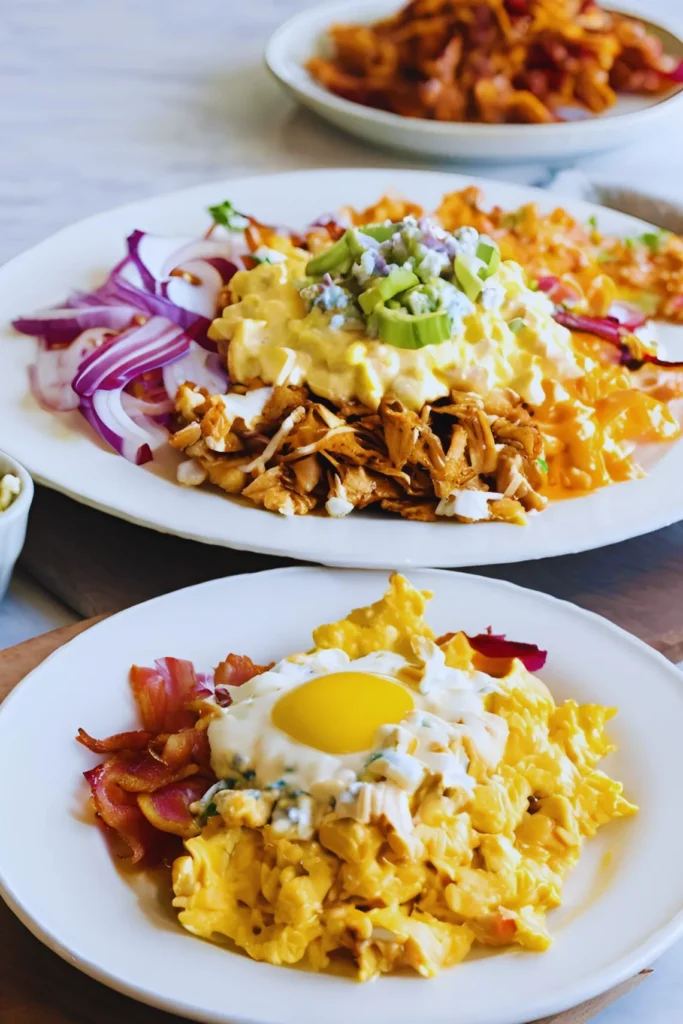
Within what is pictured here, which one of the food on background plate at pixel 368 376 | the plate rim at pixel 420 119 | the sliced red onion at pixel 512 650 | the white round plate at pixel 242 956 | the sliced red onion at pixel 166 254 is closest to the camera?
the white round plate at pixel 242 956

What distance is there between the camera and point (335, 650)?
1.69 meters

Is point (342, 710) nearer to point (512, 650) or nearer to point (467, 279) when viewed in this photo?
point (512, 650)

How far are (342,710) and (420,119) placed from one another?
8.88 ft

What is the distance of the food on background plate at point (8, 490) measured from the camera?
6.66 feet

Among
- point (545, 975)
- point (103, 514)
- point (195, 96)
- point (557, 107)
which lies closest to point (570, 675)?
point (545, 975)

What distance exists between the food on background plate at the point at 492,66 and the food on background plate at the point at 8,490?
230cm

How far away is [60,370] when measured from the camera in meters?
2.48

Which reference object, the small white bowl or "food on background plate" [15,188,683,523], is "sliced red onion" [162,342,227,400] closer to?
"food on background plate" [15,188,683,523]

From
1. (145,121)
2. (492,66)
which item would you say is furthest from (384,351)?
(145,121)

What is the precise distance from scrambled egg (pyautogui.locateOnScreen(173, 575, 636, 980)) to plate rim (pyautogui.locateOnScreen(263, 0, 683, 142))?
2308mm

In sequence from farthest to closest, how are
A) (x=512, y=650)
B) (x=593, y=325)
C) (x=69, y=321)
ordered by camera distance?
(x=593, y=325), (x=69, y=321), (x=512, y=650)

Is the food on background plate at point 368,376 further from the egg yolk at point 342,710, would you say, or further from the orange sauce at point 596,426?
the egg yolk at point 342,710

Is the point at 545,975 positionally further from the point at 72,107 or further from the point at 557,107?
the point at 72,107

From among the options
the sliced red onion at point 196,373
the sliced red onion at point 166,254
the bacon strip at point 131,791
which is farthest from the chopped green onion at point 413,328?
the bacon strip at point 131,791
